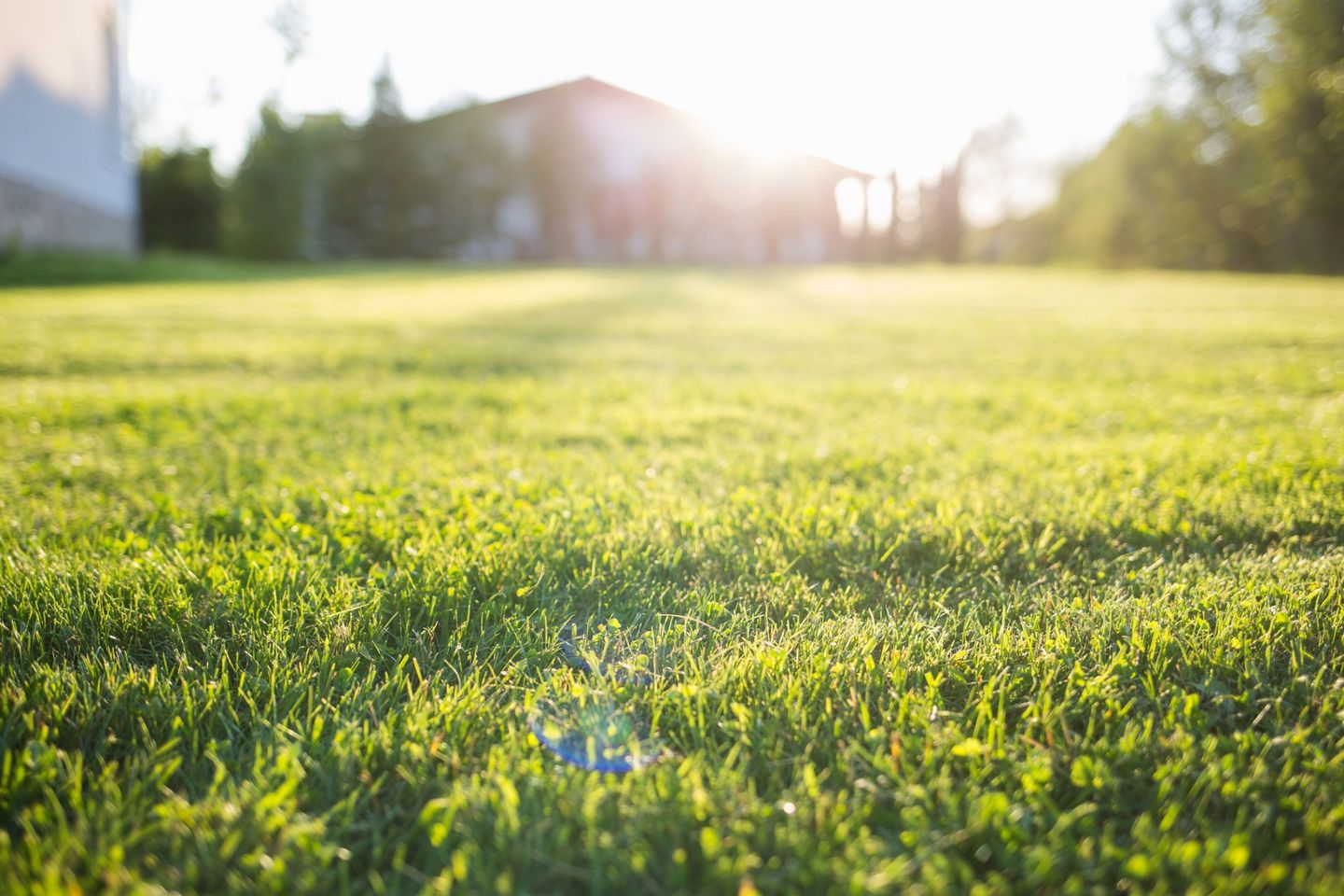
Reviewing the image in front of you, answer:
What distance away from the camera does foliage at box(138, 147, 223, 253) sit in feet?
93.6

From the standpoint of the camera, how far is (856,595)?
235 centimetres

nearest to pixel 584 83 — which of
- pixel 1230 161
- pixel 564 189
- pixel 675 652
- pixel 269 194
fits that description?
pixel 564 189

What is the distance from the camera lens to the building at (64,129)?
1595 centimetres

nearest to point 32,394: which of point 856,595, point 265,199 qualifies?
point 856,595

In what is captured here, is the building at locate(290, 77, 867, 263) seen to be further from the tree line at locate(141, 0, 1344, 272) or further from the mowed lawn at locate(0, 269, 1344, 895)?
the mowed lawn at locate(0, 269, 1344, 895)

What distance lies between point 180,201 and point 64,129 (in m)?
11.4

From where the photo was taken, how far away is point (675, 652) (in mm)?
2016

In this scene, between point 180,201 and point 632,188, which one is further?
point 632,188

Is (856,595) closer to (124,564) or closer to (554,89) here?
(124,564)

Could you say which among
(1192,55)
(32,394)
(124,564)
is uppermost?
(1192,55)

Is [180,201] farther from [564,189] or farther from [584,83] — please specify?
[584,83]

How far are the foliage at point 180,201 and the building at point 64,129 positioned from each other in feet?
16.7

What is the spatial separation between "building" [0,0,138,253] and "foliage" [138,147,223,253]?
5.08 meters

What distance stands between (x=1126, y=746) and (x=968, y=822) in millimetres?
475
